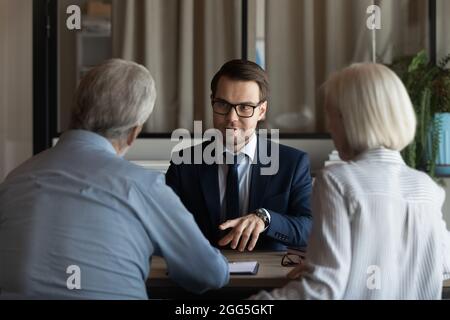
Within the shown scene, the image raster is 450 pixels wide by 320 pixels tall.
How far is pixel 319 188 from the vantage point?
147 centimetres

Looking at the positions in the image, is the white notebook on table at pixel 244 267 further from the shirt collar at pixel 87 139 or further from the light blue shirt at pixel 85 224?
the shirt collar at pixel 87 139

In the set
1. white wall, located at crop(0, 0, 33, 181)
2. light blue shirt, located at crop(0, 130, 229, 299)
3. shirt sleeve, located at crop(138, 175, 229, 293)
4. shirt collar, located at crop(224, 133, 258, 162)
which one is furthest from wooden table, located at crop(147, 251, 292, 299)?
white wall, located at crop(0, 0, 33, 181)

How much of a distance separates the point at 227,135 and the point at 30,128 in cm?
264

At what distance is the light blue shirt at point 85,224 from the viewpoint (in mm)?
1504

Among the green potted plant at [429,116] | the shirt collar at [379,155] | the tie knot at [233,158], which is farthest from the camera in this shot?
the green potted plant at [429,116]

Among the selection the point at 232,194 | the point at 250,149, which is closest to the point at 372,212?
the point at 232,194

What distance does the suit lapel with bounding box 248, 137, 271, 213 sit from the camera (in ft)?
8.29

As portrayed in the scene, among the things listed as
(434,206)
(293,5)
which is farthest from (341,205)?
(293,5)

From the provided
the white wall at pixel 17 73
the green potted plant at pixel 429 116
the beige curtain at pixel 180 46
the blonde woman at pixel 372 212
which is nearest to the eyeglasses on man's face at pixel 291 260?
the blonde woman at pixel 372 212

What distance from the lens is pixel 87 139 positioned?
162cm

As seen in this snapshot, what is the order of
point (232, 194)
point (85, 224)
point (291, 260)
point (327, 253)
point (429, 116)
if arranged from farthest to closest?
point (429, 116) < point (232, 194) < point (291, 260) < point (85, 224) < point (327, 253)

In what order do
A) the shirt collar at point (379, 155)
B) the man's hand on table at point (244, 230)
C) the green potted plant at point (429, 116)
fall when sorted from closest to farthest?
the shirt collar at point (379, 155) < the man's hand on table at point (244, 230) < the green potted plant at point (429, 116)

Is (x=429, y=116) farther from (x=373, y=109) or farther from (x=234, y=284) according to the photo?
(x=373, y=109)

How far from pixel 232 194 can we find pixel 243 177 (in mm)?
129
